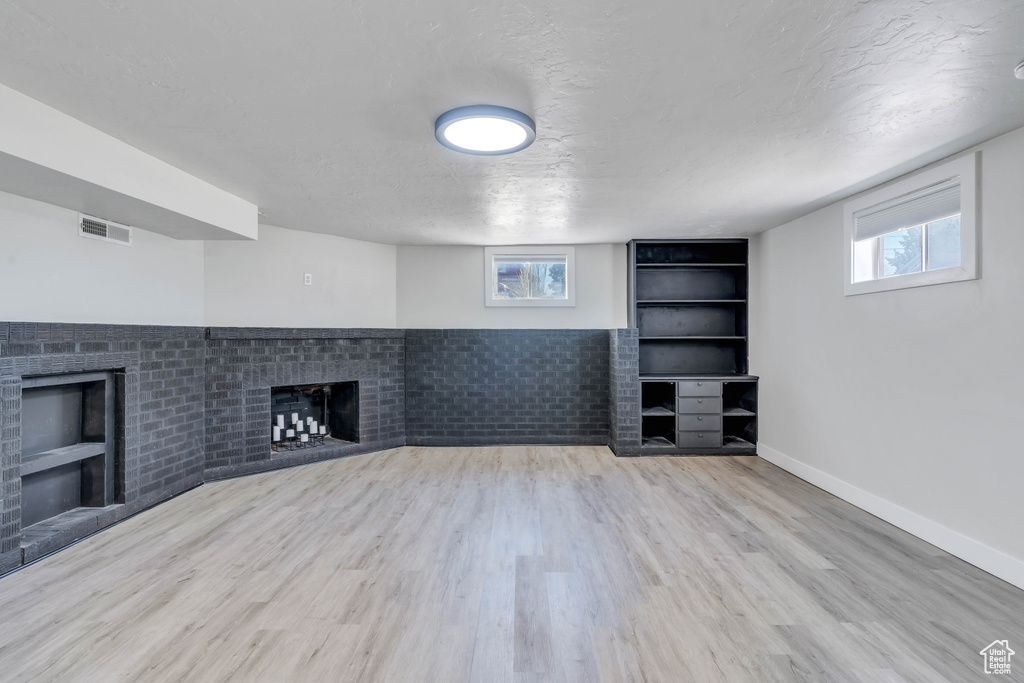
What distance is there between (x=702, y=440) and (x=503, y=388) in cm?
220

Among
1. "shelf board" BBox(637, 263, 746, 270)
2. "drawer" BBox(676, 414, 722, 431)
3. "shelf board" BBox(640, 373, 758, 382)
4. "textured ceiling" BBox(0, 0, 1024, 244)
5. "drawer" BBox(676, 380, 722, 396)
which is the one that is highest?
"textured ceiling" BBox(0, 0, 1024, 244)

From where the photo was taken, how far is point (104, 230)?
10.1 ft

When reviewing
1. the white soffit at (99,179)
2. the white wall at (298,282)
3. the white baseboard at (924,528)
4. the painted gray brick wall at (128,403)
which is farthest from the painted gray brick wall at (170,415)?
the white baseboard at (924,528)

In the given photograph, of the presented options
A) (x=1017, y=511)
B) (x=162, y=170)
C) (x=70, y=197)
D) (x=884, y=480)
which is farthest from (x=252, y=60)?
(x=884, y=480)

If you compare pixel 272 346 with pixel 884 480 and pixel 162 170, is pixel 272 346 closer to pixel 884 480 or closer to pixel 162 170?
pixel 162 170

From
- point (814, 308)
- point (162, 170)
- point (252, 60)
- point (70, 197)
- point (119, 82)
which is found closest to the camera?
point (252, 60)

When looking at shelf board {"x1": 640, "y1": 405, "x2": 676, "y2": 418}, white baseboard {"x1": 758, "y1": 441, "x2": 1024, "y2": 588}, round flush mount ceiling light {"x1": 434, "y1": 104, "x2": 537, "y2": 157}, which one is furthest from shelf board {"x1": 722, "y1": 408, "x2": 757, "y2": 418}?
round flush mount ceiling light {"x1": 434, "y1": 104, "x2": 537, "y2": 157}

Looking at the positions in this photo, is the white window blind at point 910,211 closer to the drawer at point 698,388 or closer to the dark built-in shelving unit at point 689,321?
the dark built-in shelving unit at point 689,321

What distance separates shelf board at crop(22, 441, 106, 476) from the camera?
266cm

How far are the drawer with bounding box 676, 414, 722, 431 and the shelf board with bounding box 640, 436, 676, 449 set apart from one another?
0.23m

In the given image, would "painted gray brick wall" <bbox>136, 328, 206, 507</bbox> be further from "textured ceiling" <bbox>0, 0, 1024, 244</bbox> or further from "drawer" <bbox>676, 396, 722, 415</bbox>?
"drawer" <bbox>676, 396, 722, 415</bbox>

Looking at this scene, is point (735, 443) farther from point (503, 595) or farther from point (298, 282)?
point (298, 282)

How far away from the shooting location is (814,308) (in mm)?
3949

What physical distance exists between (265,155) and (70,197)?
108 centimetres
